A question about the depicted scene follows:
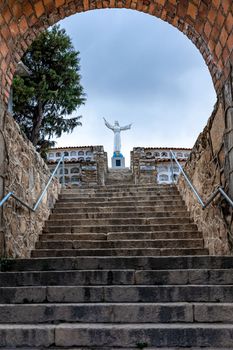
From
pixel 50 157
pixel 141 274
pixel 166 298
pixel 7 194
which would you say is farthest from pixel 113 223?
pixel 50 157

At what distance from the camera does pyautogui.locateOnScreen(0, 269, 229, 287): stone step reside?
3.35 metres

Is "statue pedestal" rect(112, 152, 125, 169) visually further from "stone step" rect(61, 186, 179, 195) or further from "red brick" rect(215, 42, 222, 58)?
"red brick" rect(215, 42, 222, 58)

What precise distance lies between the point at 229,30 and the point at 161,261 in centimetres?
258

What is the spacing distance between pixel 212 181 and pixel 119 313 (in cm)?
265

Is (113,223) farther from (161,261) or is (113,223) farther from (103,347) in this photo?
(103,347)

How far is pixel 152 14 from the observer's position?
5.15 m

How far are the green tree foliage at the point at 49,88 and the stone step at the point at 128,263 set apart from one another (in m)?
8.88

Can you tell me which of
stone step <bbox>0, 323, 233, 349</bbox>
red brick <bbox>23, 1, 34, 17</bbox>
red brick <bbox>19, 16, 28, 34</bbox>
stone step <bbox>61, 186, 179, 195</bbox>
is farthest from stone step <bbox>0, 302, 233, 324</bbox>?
stone step <bbox>61, 186, 179, 195</bbox>

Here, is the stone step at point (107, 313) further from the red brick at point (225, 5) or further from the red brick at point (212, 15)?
the red brick at point (212, 15)

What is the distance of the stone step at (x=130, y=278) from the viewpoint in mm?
3350

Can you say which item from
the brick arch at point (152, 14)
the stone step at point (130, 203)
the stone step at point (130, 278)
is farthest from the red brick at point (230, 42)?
the stone step at point (130, 203)

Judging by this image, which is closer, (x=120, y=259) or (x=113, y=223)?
(x=120, y=259)

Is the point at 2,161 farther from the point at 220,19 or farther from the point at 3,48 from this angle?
the point at 220,19

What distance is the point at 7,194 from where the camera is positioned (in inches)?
169
